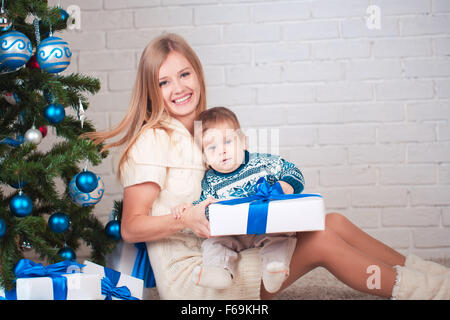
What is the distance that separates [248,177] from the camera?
131cm

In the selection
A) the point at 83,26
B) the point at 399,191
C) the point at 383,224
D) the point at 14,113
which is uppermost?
the point at 83,26

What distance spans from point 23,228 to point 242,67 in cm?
120

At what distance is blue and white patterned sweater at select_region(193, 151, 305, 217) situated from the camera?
4.27ft

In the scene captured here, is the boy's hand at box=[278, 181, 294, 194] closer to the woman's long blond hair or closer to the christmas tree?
the woman's long blond hair

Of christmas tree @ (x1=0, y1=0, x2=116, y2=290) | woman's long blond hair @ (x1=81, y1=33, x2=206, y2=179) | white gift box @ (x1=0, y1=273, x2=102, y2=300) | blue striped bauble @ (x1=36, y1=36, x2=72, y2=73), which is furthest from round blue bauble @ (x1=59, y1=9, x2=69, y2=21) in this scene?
white gift box @ (x1=0, y1=273, x2=102, y2=300)

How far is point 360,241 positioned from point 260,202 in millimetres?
468

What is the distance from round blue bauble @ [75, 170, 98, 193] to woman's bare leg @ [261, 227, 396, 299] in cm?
56

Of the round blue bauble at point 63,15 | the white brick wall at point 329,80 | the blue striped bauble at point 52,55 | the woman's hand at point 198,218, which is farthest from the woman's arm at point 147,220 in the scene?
the white brick wall at point 329,80

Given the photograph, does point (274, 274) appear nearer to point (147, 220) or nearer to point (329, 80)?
point (147, 220)

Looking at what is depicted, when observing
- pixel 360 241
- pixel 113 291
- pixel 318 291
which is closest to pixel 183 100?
pixel 113 291

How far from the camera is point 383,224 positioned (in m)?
2.22
